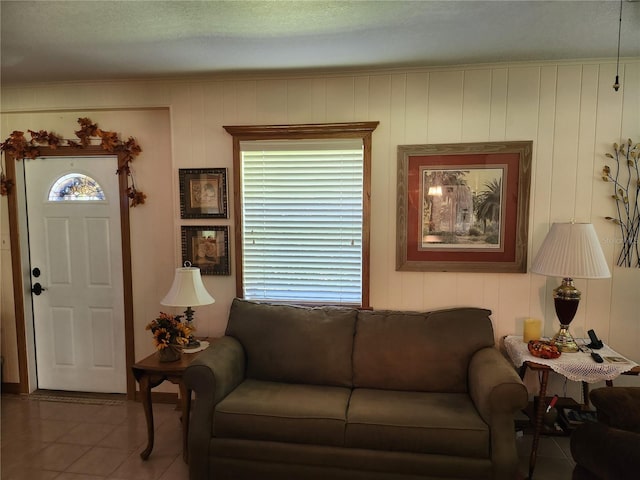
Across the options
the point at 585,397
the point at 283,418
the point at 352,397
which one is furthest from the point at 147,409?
the point at 585,397

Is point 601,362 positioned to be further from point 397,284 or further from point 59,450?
point 59,450

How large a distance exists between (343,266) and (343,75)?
1392 mm

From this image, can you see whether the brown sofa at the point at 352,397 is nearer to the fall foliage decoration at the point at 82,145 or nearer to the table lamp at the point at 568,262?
the table lamp at the point at 568,262

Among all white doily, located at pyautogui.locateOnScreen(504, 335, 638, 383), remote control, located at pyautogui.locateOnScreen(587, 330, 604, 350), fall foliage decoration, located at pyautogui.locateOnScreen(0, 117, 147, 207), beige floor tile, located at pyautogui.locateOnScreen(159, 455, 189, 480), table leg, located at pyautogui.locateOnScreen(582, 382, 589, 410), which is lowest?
beige floor tile, located at pyautogui.locateOnScreen(159, 455, 189, 480)

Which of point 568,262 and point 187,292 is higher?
point 568,262

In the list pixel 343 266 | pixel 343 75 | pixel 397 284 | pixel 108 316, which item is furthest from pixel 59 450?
pixel 343 75

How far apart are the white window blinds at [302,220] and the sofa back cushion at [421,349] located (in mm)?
455

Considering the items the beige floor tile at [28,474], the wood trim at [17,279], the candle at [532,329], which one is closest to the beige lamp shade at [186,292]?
the beige floor tile at [28,474]

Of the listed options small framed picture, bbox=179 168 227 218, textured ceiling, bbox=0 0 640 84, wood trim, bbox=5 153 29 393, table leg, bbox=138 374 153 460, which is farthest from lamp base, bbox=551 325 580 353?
wood trim, bbox=5 153 29 393

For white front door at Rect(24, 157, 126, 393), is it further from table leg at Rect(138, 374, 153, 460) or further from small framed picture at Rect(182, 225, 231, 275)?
table leg at Rect(138, 374, 153, 460)

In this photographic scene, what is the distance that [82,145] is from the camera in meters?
3.18

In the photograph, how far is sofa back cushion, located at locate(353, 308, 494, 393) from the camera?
2443 mm

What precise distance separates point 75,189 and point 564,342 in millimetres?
3804

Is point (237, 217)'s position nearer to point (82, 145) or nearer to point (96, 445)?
point (82, 145)
